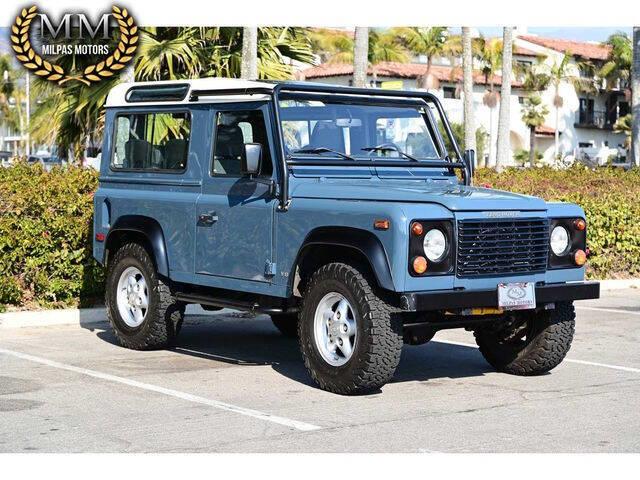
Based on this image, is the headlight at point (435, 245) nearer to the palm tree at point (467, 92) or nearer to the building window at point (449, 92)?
the palm tree at point (467, 92)

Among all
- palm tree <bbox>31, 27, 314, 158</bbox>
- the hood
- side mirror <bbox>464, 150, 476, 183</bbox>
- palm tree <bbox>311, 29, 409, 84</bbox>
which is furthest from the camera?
palm tree <bbox>311, 29, 409, 84</bbox>

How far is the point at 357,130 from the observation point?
378 inches

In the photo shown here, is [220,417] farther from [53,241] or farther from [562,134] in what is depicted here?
[562,134]

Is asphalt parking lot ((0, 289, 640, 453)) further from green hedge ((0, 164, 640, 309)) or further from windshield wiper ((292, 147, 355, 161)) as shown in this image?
windshield wiper ((292, 147, 355, 161))

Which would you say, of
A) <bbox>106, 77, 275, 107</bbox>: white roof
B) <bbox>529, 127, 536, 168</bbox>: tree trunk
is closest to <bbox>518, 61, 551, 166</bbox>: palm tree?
<bbox>529, 127, 536, 168</bbox>: tree trunk

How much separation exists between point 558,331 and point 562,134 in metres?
69.7

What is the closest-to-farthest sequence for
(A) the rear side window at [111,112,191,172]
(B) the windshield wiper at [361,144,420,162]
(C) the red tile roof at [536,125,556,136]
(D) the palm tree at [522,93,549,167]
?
1. (B) the windshield wiper at [361,144,420,162]
2. (A) the rear side window at [111,112,191,172]
3. (D) the palm tree at [522,93,549,167]
4. (C) the red tile roof at [536,125,556,136]

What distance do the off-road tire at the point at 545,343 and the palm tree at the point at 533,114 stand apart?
208 feet

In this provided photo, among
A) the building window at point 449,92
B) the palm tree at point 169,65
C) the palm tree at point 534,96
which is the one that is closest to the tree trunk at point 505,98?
the palm tree at point 169,65

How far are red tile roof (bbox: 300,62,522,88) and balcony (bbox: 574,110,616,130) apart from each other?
5.91 meters

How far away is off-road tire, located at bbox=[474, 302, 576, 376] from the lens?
30.2 feet

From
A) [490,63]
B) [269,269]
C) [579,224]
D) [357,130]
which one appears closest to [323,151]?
[357,130]

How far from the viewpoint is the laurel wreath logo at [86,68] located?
18.7 metres
